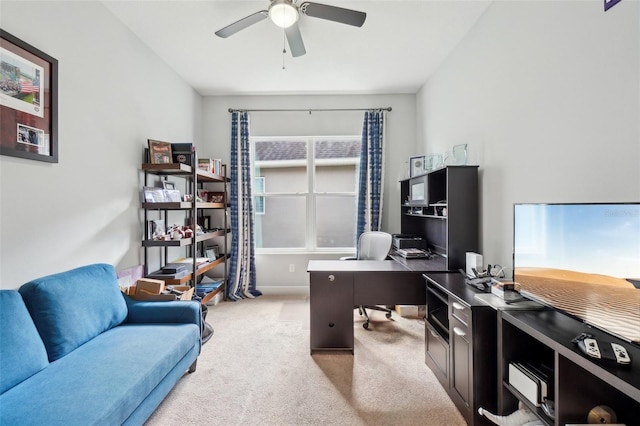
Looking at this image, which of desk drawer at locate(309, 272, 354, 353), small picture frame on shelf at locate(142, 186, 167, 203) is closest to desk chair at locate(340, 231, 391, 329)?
desk drawer at locate(309, 272, 354, 353)

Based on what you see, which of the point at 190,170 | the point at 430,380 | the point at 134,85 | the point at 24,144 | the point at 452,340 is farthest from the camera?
the point at 190,170

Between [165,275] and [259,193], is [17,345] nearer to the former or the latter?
[165,275]

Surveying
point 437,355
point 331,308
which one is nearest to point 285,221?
point 331,308

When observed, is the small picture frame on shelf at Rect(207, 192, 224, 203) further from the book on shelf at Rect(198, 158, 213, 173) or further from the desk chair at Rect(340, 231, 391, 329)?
the desk chair at Rect(340, 231, 391, 329)

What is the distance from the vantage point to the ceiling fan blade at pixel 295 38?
2129 millimetres

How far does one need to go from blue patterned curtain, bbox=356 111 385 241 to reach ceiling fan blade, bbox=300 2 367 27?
1960 mm

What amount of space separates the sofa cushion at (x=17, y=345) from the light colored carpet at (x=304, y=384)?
0.71m

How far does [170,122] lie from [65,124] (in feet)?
4.61

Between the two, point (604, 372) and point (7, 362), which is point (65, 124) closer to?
point (7, 362)

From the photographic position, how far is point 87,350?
5.18ft

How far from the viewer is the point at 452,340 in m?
1.76

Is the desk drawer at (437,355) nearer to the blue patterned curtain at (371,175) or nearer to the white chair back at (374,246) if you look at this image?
the white chair back at (374,246)

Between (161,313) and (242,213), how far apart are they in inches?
77.7

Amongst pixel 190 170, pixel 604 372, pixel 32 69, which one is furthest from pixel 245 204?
pixel 604 372
